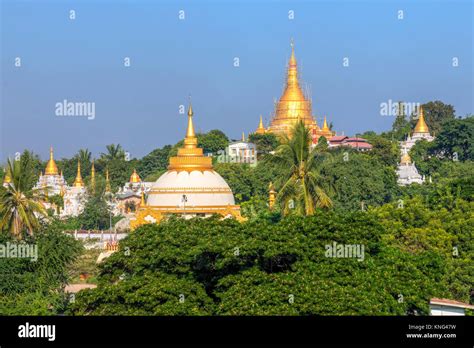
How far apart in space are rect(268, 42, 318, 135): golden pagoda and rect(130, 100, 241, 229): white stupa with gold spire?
54377 mm

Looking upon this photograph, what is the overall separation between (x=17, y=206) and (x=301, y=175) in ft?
33.3

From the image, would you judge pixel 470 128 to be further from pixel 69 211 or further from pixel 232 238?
pixel 232 238

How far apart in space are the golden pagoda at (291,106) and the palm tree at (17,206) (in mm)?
70121

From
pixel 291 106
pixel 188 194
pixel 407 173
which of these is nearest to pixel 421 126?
pixel 291 106

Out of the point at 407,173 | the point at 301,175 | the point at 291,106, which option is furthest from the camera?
the point at 291,106

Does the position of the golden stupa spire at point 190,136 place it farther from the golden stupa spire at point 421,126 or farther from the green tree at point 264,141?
the golden stupa spire at point 421,126

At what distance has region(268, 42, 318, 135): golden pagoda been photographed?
110 metres

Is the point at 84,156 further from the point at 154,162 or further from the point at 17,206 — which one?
the point at 17,206

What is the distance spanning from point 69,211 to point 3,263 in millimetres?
54641

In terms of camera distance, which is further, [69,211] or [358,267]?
[69,211]

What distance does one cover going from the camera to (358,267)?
29.7m

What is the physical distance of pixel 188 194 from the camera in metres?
53.6

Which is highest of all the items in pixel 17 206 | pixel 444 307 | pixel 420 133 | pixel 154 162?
pixel 420 133
